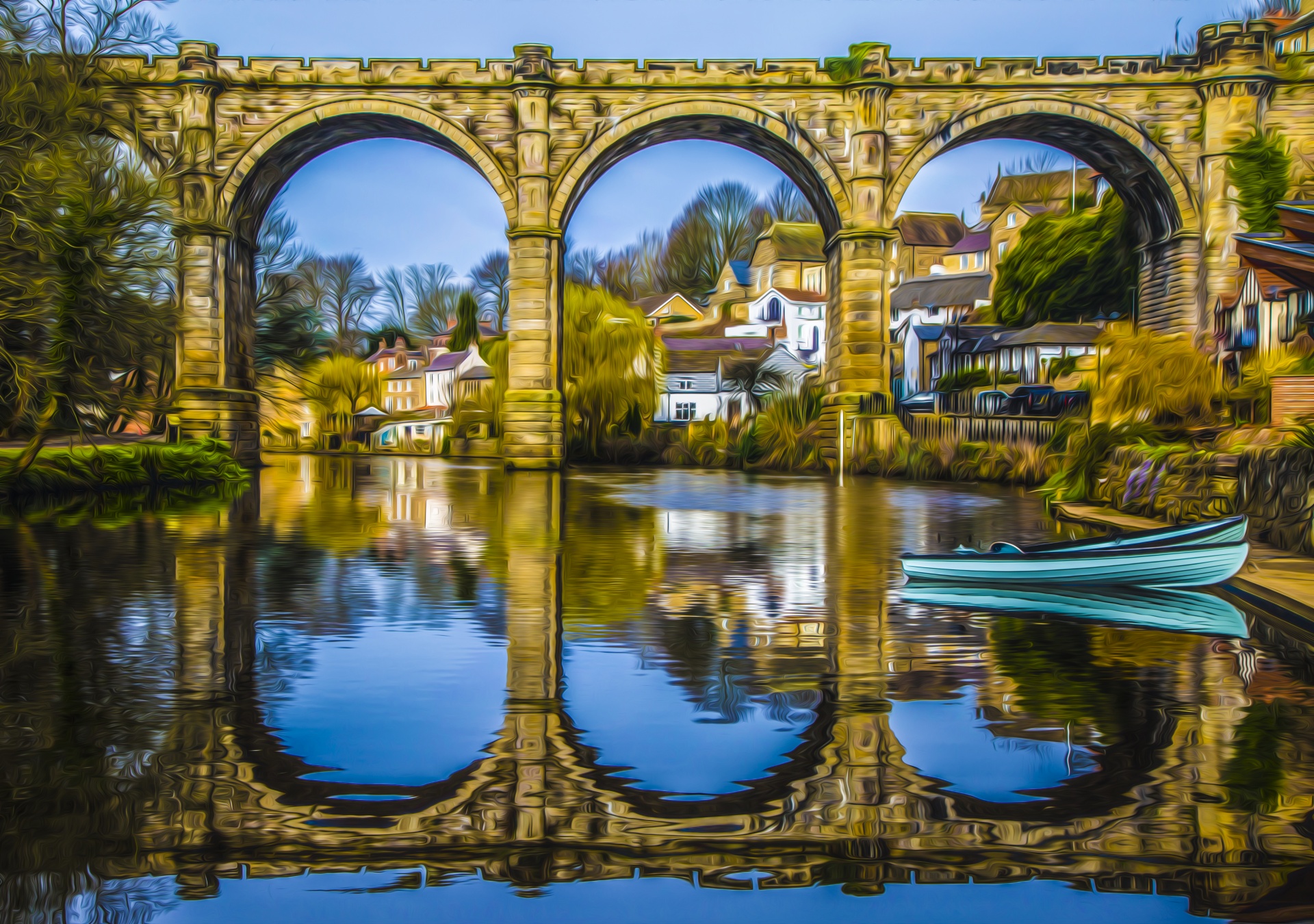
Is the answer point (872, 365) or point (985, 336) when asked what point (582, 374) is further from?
point (985, 336)

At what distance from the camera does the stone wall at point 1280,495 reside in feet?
40.0

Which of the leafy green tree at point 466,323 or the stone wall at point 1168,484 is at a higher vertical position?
the leafy green tree at point 466,323

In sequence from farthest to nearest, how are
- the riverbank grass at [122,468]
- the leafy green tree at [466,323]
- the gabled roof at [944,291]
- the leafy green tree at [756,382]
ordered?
the leafy green tree at [466,323], the gabled roof at [944,291], the leafy green tree at [756,382], the riverbank grass at [122,468]

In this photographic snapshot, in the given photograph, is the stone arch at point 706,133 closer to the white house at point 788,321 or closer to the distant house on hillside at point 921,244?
the white house at point 788,321

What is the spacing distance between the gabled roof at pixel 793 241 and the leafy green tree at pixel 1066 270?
23.6 m

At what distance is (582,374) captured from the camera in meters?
42.5

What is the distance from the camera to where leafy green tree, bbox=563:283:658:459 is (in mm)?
42375

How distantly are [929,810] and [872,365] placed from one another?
2894 cm

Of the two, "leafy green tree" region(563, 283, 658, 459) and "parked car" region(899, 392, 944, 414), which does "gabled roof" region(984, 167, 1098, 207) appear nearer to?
"parked car" region(899, 392, 944, 414)

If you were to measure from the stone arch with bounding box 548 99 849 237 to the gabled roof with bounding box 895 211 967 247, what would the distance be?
61.3 m

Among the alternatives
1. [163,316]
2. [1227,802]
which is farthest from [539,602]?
[163,316]

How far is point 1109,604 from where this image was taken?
9375 mm

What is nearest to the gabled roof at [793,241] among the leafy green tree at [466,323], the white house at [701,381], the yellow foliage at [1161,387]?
the white house at [701,381]

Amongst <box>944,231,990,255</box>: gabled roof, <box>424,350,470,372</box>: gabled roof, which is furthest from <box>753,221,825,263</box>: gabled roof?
<box>424,350,470,372</box>: gabled roof
